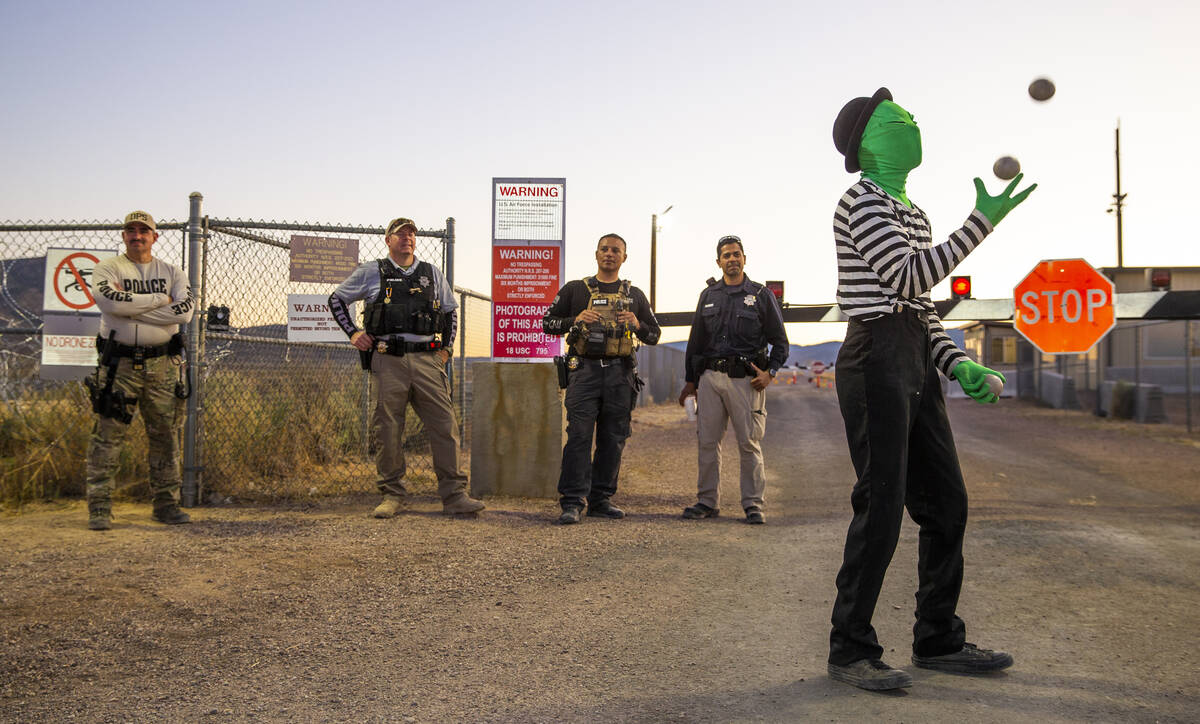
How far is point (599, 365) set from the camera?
705 centimetres

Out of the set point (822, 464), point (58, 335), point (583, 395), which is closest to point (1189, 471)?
point (822, 464)

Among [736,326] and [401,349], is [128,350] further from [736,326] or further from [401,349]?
[736,326]

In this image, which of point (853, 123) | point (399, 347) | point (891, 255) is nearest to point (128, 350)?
point (399, 347)

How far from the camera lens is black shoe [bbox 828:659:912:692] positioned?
3008 millimetres

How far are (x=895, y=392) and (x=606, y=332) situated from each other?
13.0 feet

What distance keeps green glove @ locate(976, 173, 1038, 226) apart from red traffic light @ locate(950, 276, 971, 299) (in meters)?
7.88

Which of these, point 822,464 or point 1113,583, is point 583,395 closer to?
point 1113,583

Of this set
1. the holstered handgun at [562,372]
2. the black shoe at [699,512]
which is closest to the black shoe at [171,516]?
the holstered handgun at [562,372]

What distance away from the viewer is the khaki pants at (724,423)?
6949 mm

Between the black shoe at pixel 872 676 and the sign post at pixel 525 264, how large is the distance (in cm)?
510

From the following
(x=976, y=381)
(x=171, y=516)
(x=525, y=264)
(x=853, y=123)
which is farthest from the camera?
(x=525, y=264)

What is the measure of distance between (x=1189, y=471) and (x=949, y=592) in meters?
9.24

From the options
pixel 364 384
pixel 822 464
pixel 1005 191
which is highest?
pixel 1005 191

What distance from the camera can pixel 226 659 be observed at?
3514 mm
